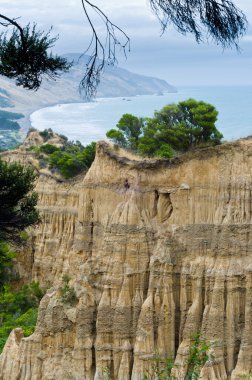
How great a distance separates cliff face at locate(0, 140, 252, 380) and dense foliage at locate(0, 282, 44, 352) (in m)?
7.07

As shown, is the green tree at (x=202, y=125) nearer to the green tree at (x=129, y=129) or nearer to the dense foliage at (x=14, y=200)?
the green tree at (x=129, y=129)

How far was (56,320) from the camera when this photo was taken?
101 ft

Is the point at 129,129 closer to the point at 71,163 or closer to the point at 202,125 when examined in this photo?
the point at 71,163

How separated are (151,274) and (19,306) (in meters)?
18.2

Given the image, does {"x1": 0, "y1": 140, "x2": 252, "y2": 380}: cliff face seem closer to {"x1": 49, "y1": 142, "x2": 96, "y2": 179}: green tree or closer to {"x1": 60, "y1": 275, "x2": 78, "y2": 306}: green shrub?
{"x1": 60, "y1": 275, "x2": 78, "y2": 306}: green shrub

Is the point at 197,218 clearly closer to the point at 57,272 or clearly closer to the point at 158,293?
the point at 158,293

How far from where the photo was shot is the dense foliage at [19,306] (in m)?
40.0

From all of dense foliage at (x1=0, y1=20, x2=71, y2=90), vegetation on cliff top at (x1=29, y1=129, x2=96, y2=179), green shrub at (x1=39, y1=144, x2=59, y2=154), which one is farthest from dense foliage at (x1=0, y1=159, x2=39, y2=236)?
green shrub at (x1=39, y1=144, x2=59, y2=154)

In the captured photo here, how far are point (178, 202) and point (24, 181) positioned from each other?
26.6 feet

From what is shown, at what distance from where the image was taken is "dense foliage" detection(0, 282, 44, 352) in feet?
131

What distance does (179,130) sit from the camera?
43.0m

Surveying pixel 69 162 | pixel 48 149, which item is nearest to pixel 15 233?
pixel 69 162

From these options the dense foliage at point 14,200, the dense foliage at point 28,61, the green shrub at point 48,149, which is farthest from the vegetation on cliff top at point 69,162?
the dense foliage at point 28,61

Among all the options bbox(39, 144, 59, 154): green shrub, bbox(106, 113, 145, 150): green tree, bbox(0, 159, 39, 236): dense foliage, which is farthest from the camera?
bbox(39, 144, 59, 154): green shrub
